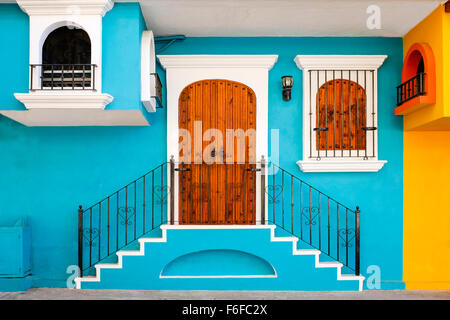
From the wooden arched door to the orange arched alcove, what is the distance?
2448mm

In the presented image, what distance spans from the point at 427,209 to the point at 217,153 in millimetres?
3714

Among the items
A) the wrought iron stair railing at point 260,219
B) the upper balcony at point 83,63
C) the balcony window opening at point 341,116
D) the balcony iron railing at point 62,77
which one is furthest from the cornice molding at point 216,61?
the wrought iron stair railing at point 260,219

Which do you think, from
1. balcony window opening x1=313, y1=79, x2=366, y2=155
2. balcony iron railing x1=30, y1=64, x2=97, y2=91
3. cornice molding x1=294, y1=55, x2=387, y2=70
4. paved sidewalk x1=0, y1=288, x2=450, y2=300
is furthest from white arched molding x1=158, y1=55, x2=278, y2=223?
balcony iron railing x1=30, y1=64, x2=97, y2=91

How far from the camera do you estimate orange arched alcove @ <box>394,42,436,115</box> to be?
5387mm

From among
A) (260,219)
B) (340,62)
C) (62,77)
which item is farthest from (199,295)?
(340,62)

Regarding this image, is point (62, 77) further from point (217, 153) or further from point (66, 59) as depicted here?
point (217, 153)

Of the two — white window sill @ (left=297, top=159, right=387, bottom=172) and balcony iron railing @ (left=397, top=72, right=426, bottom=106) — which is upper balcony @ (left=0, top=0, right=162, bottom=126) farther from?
balcony iron railing @ (left=397, top=72, right=426, bottom=106)

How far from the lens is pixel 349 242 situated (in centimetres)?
631

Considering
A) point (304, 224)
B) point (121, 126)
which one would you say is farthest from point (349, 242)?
point (121, 126)

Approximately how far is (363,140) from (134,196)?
402 centimetres

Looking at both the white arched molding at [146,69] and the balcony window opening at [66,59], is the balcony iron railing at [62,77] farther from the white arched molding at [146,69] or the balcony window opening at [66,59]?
the white arched molding at [146,69]

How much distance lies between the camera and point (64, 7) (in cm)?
500

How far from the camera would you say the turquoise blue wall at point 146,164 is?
6.23 meters

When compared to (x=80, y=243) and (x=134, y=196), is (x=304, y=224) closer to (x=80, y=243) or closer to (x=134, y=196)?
(x=134, y=196)
